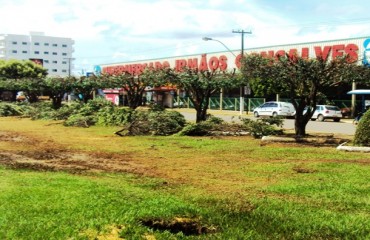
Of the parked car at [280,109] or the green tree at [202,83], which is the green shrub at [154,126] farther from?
the parked car at [280,109]

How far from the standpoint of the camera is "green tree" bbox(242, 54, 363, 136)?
19016mm

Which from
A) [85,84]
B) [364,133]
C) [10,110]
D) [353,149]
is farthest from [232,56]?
[353,149]

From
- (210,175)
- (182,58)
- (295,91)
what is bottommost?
(210,175)

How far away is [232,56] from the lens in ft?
197

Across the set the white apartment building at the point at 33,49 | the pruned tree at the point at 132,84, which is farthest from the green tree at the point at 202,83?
the white apartment building at the point at 33,49

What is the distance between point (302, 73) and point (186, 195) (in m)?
12.3

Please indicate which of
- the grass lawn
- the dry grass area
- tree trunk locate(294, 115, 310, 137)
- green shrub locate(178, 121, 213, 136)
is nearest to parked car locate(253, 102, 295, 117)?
green shrub locate(178, 121, 213, 136)

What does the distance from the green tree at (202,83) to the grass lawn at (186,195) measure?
41.0 feet

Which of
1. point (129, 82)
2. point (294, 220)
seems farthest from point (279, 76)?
point (129, 82)

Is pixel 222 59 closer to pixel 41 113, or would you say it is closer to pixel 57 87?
pixel 57 87

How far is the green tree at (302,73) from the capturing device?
19016 millimetres

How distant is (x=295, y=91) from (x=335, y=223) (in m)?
15.3

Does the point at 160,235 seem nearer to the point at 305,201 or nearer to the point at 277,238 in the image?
the point at 277,238

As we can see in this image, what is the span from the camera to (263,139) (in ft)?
62.2
